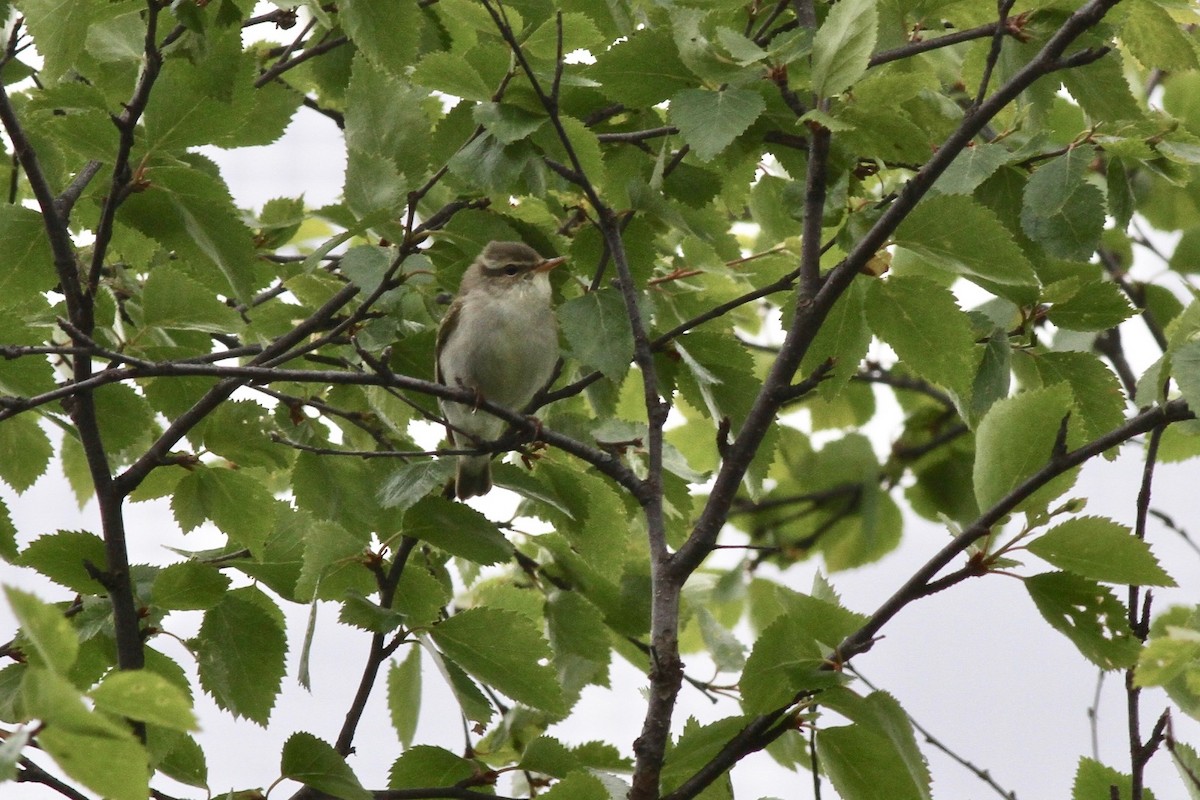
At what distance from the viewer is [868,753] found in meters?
2.50

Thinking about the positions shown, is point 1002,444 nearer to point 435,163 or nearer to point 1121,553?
point 1121,553

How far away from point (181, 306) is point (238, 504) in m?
0.51

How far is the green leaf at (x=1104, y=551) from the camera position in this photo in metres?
2.27

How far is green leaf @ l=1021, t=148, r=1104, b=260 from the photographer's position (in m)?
2.81

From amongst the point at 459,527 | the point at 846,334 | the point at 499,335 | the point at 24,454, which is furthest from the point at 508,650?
the point at 499,335

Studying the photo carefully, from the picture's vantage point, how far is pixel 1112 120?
10.1 feet

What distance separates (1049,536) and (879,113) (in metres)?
0.91

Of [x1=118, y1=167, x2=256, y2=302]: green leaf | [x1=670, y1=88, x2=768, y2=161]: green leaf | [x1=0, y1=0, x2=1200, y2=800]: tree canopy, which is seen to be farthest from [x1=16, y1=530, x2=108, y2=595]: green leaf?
[x1=670, y1=88, x2=768, y2=161]: green leaf

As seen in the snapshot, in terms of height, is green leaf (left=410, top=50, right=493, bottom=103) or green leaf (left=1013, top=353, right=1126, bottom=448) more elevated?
green leaf (left=410, top=50, right=493, bottom=103)

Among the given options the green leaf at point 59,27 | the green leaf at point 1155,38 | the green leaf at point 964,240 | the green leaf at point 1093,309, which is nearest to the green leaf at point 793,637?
the green leaf at point 964,240

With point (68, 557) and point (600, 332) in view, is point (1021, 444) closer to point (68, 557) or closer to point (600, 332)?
point (600, 332)

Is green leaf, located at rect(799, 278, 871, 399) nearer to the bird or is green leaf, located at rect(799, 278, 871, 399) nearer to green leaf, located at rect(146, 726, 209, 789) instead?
green leaf, located at rect(146, 726, 209, 789)

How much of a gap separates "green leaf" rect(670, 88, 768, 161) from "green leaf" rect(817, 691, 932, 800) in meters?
1.05

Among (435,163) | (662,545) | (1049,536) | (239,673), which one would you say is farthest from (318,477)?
(1049,536)
